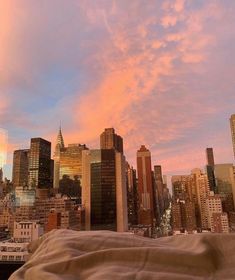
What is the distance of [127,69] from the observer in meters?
5.16

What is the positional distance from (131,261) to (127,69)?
4.93m

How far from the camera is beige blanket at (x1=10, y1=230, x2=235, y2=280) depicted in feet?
1.33

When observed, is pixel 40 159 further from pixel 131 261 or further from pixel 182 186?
pixel 131 261

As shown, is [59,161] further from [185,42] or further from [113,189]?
[185,42]

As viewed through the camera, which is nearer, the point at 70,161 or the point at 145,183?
the point at 70,161

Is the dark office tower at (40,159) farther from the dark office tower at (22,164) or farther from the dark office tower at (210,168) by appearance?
the dark office tower at (210,168)

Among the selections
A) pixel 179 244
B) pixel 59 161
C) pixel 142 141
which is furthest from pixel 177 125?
pixel 59 161

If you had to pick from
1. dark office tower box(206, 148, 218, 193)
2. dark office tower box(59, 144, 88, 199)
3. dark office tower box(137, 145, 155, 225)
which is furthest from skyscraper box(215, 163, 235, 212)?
dark office tower box(59, 144, 88, 199)

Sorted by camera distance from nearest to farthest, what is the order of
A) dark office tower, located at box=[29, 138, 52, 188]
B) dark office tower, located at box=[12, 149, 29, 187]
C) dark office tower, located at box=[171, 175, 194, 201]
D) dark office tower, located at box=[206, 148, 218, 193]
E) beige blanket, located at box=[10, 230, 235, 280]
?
beige blanket, located at box=[10, 230, 235, 280] → dark office tower, located at box=[206, 148, 218, 193] → dark office tower, located at box=[171, 175, 194, 201] → dark office tower, located at box=[12, 149, 29, 187] → dark office tower, located at box=[29, 138, 52, 188]

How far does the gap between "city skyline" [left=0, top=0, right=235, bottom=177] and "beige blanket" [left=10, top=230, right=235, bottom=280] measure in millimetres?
2836

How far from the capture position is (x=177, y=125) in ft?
22.5

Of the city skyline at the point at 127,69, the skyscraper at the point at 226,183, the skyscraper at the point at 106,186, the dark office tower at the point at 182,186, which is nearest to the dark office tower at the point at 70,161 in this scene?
the skyscraper at the point at 106,186

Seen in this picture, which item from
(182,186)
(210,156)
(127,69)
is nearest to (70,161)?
(182,186)

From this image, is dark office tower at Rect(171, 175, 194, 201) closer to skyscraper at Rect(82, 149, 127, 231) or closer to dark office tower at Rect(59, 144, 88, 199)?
skyscraper at Rect(82, 149, 127, 231)
